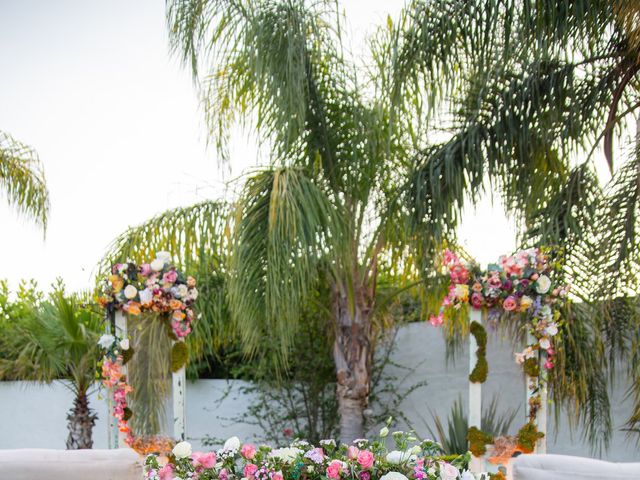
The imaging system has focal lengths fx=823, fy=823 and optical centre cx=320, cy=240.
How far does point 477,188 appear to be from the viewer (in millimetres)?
5684

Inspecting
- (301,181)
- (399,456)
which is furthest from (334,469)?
(301,181)

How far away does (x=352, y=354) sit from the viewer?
6.53 meters

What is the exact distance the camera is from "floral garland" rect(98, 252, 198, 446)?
17.4ft

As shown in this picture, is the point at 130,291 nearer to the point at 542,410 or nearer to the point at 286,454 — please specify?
the point at 542,410

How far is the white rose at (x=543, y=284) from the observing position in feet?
17.2

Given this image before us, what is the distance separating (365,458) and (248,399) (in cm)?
640

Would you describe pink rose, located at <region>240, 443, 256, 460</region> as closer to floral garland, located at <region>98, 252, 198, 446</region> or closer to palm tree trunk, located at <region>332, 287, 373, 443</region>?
floral garland, located at <region>98, 252, 198, 446</region>

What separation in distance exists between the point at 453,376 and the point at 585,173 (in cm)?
272

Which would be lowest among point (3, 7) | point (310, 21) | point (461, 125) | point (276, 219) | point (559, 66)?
point (276, 219)

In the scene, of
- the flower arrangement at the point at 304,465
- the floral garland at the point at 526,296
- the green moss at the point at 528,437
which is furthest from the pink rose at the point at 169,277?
the flower arrangement at the point at 304,465

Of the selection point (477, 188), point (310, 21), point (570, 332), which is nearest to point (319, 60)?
point (310, 21)

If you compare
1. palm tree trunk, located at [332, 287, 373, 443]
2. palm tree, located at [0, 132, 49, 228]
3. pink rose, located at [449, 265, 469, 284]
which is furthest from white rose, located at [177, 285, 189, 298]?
palm tree, located at [0, 132, 49, 228]

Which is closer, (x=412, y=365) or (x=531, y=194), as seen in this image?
(x=531, y=194)

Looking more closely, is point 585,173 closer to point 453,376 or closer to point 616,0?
point 616,0
